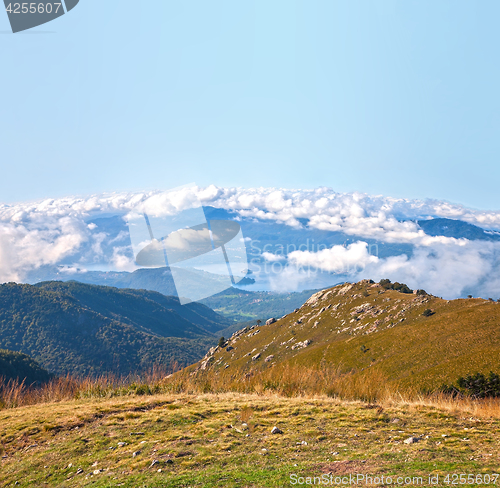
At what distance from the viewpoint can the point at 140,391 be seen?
1369cm

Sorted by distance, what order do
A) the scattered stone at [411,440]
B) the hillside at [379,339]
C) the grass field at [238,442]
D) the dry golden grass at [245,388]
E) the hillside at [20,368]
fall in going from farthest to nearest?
1. the hillside at [20,368]
2. the hillside at [379,339]
3. the dry golden grass at [245,388]
4. the scattered stone at [411,440]
5. the grass field at [238,442]

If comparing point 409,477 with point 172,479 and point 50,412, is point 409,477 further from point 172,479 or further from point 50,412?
point 50,412

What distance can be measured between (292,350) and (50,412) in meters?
119

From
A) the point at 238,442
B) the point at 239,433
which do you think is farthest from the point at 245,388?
the point at 238,442

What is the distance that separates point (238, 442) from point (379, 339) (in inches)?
3756

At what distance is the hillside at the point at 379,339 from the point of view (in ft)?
196

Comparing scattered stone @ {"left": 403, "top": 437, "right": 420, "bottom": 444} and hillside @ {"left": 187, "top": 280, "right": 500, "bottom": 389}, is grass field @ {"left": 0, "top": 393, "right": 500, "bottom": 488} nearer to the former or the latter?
scattered stone @ {"left": 403, "top": 437, "right": 420, "bottom": 444}

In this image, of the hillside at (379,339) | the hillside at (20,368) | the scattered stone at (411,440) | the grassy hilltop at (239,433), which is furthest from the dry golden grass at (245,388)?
the hillside at (20,368)

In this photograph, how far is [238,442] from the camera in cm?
759

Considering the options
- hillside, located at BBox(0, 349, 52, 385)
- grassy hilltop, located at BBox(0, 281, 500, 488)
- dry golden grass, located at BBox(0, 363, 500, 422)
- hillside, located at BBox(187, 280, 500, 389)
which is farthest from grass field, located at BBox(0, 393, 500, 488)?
hillside, located at BBox(0, 349, 52, 385)

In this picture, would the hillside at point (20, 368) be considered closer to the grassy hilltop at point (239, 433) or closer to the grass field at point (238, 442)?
the grassy hilltop at point (239, 433)

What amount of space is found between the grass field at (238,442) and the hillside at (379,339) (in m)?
5.59

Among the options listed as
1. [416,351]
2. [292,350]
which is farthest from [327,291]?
[416,351]

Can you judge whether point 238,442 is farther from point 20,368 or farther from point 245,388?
point 20,368
